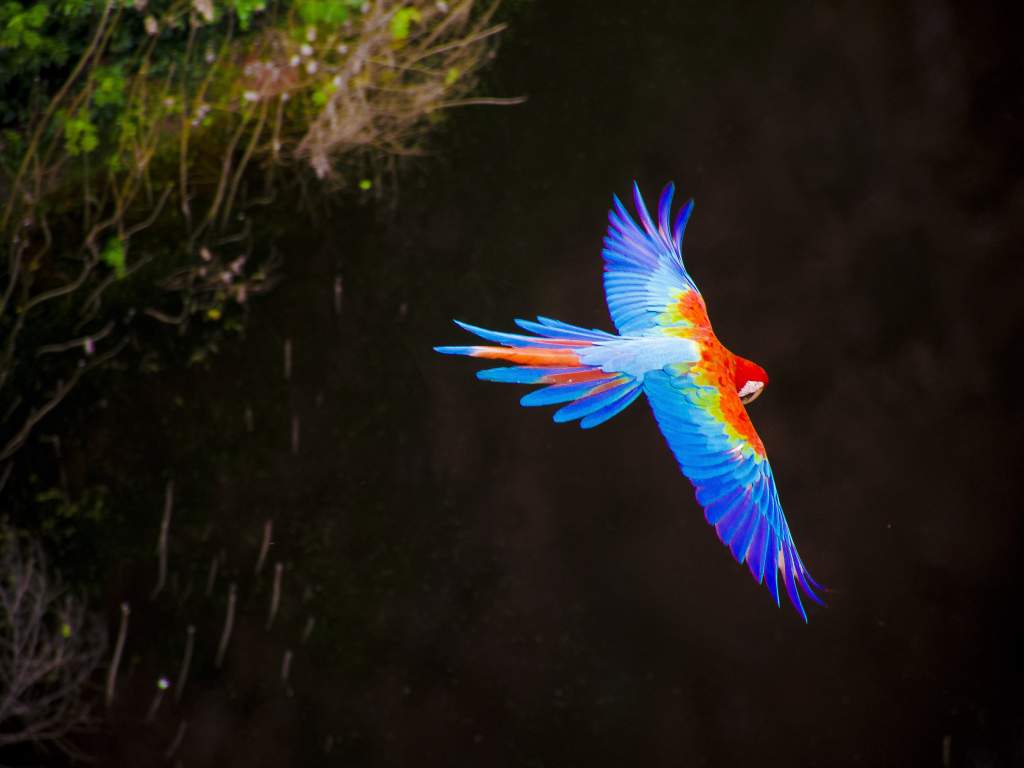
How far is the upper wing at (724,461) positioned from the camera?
1671mm

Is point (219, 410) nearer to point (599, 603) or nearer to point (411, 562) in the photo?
point (411, 562)

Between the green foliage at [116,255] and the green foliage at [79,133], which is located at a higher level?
the green foliage at [79,133]

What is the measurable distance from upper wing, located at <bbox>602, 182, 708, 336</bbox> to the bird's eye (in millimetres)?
147

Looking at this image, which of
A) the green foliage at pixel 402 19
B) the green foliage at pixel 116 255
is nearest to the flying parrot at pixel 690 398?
the green foliage at pixel 402 19

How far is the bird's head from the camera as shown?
179 cm

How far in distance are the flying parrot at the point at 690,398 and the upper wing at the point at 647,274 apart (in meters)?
0.09

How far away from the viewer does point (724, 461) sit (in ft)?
5.58

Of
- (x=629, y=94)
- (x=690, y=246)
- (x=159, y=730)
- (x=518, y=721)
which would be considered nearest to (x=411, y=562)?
(x=518, y=721)

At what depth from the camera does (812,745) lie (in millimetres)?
2461

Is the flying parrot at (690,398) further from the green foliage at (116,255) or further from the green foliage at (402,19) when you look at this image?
the green foliage at (116,255)

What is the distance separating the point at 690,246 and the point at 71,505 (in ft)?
5.15

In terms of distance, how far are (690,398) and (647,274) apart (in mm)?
350

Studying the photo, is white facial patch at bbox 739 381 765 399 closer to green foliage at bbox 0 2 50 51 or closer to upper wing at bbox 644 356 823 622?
upper wing at bbox 644 356 823 622

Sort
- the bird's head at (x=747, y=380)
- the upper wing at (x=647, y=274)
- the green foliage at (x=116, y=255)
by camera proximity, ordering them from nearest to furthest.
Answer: the bird's head at (x=747, y=380) → the upper wing at (x=647, y=274) → the green foliage at (x=116, y=255)
